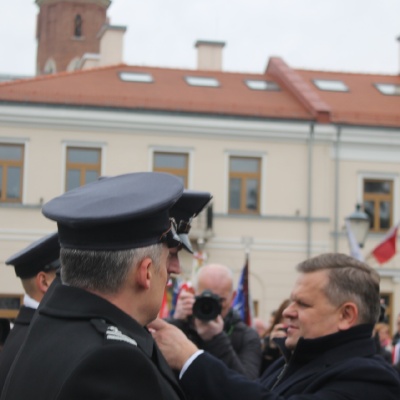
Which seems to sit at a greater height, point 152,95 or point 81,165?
point 152,95

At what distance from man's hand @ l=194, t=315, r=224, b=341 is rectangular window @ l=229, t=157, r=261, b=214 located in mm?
22920

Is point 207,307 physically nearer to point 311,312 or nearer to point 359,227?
point 311,312

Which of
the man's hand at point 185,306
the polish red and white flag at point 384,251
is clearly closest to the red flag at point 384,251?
the polish red and white flag at point 384,251

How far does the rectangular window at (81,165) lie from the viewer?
1076 inches

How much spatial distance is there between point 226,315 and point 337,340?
8.82ft

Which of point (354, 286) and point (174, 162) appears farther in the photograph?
point (174, 162)

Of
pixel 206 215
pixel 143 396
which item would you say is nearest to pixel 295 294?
pixel 143 396

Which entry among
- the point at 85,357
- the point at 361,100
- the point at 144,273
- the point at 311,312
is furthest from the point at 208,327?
the point at 361,100

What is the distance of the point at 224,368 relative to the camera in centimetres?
348

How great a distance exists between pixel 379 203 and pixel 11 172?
33.3ft

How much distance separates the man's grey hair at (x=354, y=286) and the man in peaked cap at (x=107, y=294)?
118 cm

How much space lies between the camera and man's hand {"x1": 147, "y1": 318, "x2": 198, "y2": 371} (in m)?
3.43

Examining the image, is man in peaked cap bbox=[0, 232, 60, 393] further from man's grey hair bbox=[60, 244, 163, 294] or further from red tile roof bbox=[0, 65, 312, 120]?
red tile roof bbox=[0, 65, 312, 120]

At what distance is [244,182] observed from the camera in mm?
28047
